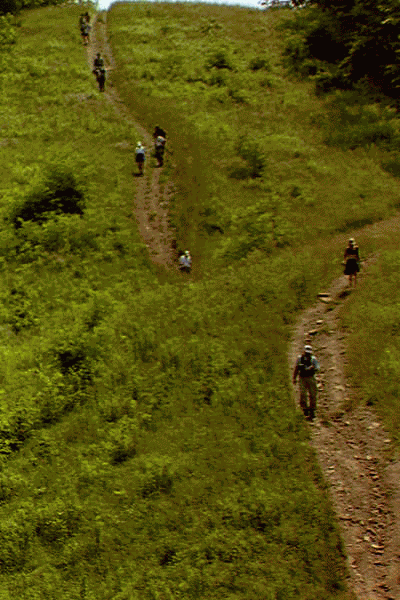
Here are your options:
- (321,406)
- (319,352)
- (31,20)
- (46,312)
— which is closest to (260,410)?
(321,406)

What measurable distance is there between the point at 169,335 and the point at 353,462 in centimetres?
843

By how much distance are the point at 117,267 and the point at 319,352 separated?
1098cm

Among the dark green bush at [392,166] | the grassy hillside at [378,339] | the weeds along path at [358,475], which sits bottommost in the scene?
the weeds along path at [358,475]

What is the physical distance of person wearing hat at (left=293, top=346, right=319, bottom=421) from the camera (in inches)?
647

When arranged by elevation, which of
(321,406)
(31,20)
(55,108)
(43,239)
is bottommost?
(321,406)

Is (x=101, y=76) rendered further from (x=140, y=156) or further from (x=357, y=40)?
(x=357, y=40)

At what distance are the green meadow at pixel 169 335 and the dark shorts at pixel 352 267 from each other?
148cm

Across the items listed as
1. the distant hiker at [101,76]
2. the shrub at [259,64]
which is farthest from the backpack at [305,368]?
the shrub at [259,64]

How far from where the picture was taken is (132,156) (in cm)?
3691

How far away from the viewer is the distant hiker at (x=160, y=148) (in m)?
35.9

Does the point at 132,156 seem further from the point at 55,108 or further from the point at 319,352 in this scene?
the point at 319,352

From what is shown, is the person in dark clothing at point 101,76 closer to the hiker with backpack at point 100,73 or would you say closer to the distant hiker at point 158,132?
A: the hiker with backpack at point 100,73

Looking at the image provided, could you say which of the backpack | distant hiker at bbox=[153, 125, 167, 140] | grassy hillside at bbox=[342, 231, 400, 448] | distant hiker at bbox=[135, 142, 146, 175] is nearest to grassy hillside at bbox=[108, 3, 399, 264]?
distant hiker at bbox=[153, 125, 167, 140]

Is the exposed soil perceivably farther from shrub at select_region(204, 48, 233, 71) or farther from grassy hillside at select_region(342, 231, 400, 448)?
A: shrub at select_region(204, 48, 233, 71)
